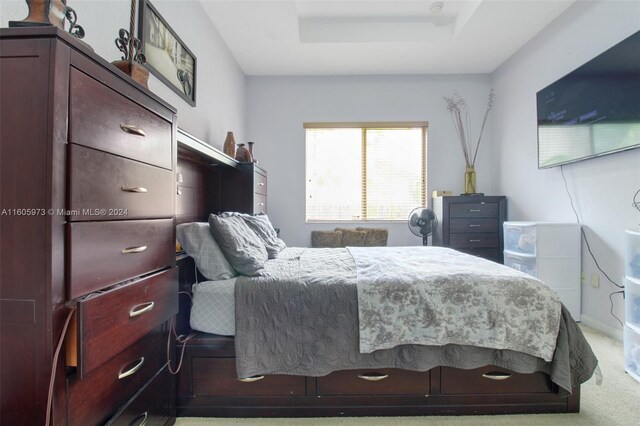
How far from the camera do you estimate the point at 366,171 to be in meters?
4.14

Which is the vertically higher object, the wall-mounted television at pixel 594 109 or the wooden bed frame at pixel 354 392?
the wall-mounted television at pixel 594 109

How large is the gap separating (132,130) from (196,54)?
6.31 feet

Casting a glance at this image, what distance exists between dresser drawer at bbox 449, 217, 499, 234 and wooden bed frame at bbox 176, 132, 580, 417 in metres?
2.28

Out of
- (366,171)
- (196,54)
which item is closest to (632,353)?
(366,171)

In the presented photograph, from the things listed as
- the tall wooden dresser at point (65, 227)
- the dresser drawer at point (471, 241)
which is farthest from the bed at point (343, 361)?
the dresser drawer at point (471, 241)

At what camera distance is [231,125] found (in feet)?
11.4

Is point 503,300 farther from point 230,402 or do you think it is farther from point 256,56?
point 256,56

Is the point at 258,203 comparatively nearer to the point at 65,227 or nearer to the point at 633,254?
the point at 65,227

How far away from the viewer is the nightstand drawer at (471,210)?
3.60 meters

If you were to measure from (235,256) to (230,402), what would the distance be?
69cm

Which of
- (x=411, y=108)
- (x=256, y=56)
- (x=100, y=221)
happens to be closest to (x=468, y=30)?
(x=411, y=108)

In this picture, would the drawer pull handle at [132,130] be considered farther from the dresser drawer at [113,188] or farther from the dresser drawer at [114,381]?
the dresser drawer at [114,381]

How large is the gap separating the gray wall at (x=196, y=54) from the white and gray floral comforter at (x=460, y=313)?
1.69m

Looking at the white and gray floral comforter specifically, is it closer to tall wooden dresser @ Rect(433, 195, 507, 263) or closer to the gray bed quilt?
the gray bed quilt
